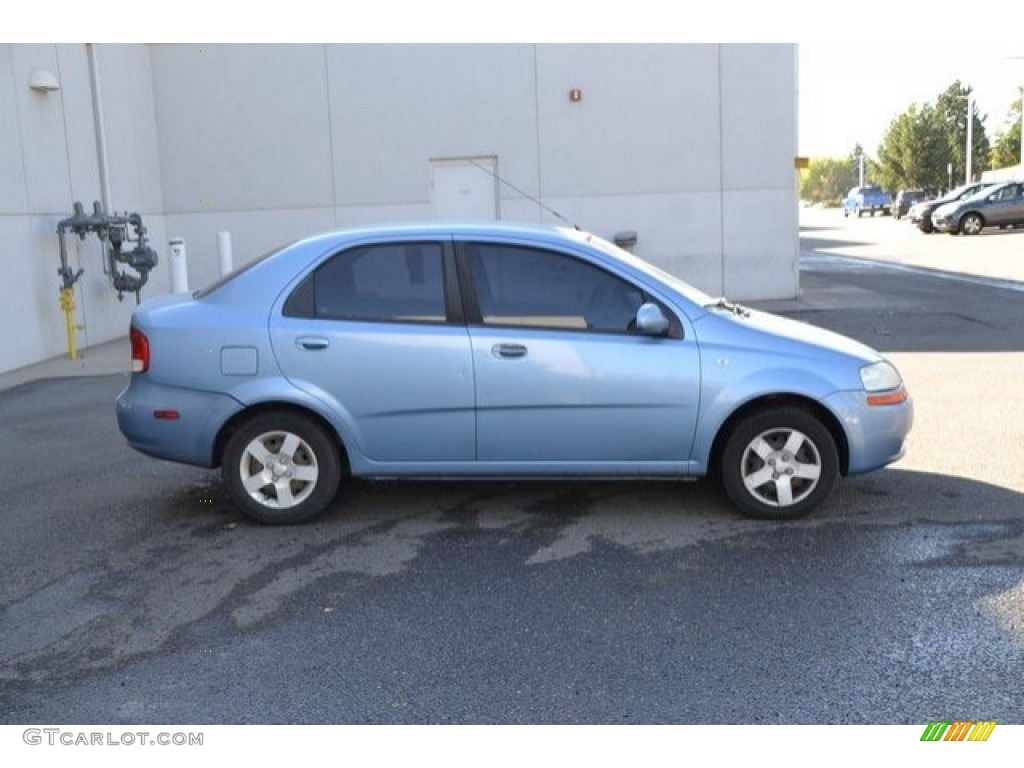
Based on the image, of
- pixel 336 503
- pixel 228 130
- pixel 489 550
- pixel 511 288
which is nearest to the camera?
pixel 489 550

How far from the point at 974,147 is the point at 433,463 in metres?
73.0

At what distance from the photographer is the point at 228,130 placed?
16.5m

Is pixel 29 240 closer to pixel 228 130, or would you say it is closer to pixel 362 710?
pixel 228 130

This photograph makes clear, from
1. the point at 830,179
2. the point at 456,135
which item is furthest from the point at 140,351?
the point at 830,179

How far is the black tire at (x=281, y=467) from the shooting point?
568 centimetres

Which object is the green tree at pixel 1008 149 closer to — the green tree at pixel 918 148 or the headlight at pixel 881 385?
the green tree at pixel 918 148

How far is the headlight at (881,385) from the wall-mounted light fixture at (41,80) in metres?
11.1

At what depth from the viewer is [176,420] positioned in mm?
5680

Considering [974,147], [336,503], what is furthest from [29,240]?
[974,147]

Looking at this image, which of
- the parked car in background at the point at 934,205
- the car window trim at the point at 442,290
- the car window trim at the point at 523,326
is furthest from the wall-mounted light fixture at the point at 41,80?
the parked car in background at the point at 934,205
